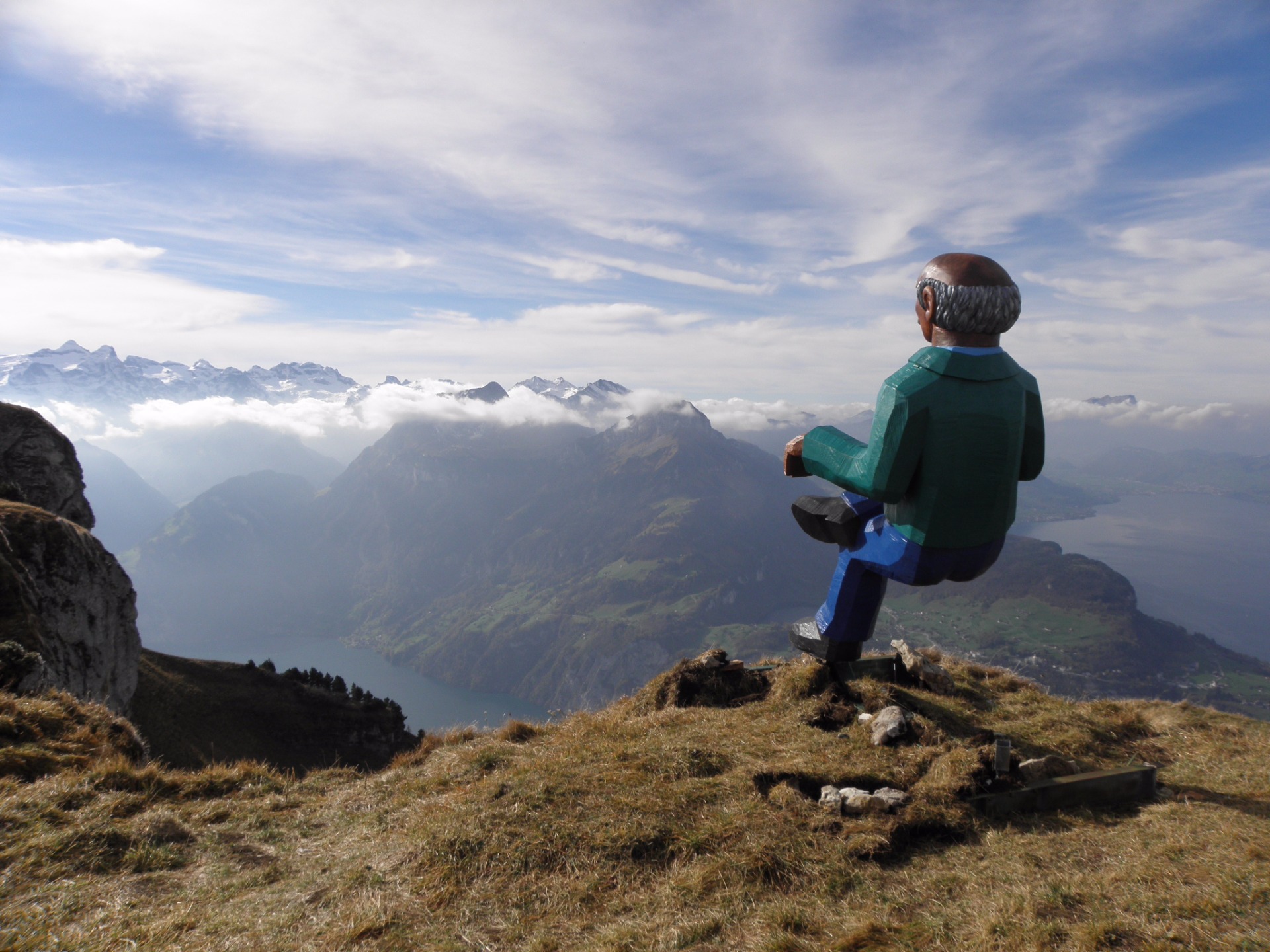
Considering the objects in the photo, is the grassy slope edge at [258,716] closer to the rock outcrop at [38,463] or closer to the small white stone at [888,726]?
the rock outcrop at [38,463]

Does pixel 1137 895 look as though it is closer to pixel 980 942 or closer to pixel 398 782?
pixel 980 942

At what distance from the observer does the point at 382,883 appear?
5555 millimetres

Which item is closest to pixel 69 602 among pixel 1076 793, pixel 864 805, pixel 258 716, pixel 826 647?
pixel 258 716

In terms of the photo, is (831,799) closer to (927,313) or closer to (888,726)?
(888,726)

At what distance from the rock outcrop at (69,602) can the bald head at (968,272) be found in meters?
17.6

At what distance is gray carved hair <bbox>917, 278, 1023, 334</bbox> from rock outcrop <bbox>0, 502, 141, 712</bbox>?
17489mm

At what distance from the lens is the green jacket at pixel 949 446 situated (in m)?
7.06

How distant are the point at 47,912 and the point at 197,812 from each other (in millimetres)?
2637

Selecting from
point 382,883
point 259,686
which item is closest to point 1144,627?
point 259,686

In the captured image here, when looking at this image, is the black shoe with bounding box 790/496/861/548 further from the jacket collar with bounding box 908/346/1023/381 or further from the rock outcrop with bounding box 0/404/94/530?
the rock outcrop with bounding box 0/404/94/530

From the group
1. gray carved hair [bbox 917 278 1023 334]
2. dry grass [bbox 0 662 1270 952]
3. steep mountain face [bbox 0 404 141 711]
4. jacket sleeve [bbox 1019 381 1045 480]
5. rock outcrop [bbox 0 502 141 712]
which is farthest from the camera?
rock outcrop [bbox 0 502 141 712]

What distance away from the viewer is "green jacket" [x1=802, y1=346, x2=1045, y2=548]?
278 inches

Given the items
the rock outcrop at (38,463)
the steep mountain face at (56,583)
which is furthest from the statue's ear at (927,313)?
the rock outcrop at (38,463)

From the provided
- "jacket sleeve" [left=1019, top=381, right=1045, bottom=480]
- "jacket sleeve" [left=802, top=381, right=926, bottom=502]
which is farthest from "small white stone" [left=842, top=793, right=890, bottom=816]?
"jacket sleeve" [left=1019, top=381, right=1045, bottom=480]
